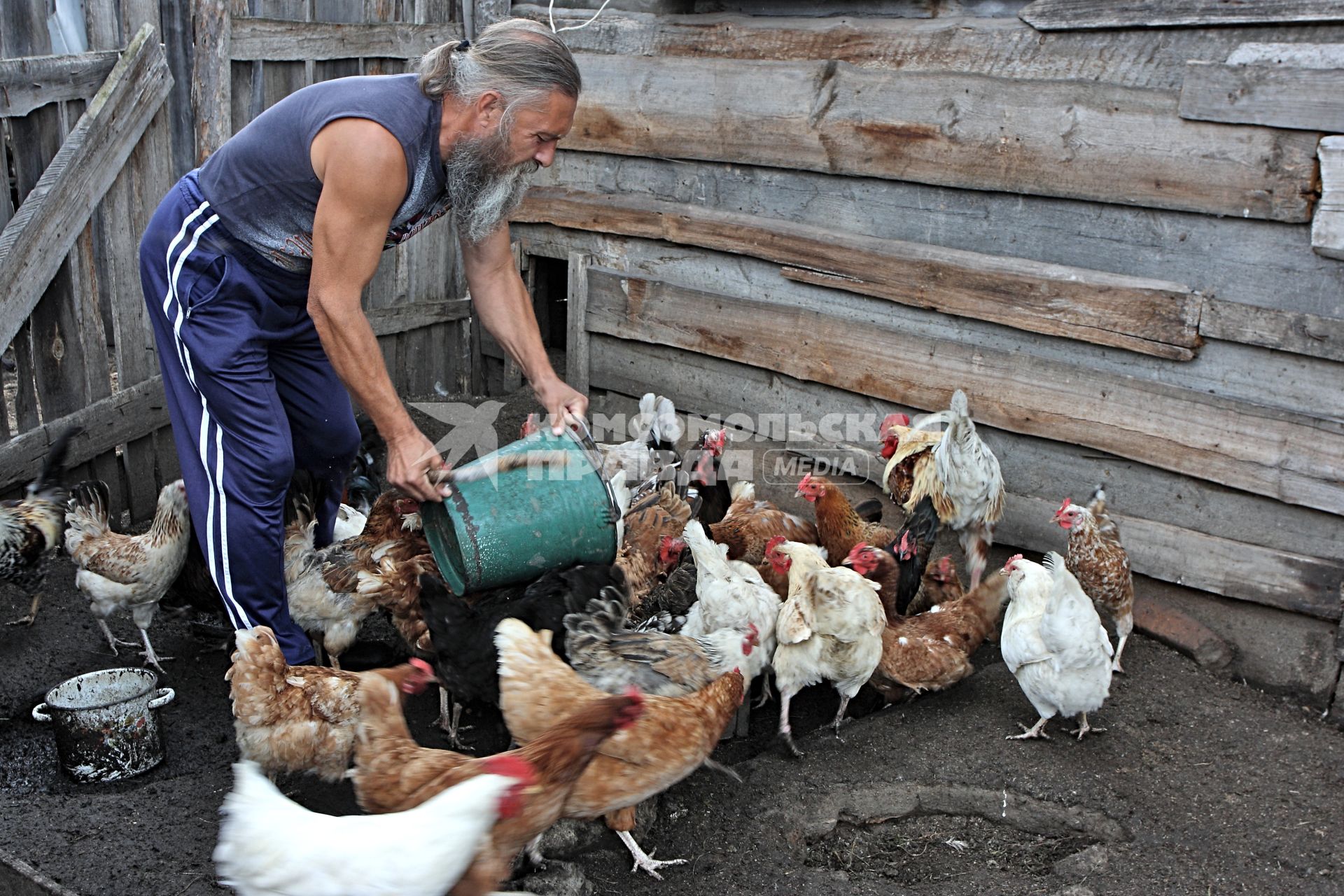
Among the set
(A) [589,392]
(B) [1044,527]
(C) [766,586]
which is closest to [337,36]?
(A) [589,392]

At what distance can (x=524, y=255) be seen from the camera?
6.53 m

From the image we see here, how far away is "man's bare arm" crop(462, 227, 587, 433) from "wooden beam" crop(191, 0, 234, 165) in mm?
2141

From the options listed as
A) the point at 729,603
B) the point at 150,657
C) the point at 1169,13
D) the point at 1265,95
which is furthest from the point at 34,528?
the point at 1265,95

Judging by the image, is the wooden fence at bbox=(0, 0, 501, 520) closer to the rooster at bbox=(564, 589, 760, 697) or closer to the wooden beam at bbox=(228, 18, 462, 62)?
the wooden beam at bbox=(228, 18, 462, 62)

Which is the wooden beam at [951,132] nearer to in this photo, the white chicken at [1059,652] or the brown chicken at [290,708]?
the white chicken at [1059,652]

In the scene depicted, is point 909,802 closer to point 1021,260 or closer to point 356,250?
point 1021,260

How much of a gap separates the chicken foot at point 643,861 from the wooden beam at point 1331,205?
9.80 ft

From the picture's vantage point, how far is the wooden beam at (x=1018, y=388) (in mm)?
3842

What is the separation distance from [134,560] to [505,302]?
1.74 metres

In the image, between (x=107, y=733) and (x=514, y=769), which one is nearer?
(x=514, y=769)

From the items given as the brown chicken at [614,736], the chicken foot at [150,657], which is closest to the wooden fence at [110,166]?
the chicken foot at [150,657]

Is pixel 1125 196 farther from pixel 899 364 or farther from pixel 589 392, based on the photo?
pixel 589 392

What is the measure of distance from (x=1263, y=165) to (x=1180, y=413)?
94 cm

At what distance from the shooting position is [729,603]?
381cm
